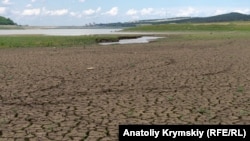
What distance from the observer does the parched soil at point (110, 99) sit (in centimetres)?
756

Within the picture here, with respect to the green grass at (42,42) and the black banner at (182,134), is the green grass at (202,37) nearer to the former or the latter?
the green grass at (42,42)

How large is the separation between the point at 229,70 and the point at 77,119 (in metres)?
8.75

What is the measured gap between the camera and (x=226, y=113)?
27.6 feet

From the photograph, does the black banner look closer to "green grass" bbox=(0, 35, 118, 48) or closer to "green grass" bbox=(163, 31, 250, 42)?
"green grass" bbox=(0, 35, 118, 48)

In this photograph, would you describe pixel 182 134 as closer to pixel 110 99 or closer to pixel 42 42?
pixel 110 99

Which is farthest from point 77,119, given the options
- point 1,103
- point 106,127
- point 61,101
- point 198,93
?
point 198,93

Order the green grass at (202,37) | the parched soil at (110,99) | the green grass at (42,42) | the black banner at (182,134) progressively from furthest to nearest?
the green grass at (202,37)
the green grass at (42,42)
the parched soil at (110,99)
the black banner at (182,134)

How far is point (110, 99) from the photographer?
1005 cm

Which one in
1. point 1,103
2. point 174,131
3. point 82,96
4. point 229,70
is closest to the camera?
point 174,131

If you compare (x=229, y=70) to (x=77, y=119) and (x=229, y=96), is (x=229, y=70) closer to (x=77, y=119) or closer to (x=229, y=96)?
(x=229, y=96)

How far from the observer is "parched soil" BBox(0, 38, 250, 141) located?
756cm

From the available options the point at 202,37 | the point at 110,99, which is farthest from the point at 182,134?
the point at 202,37

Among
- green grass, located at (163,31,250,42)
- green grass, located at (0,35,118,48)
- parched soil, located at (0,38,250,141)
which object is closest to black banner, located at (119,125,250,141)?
parched soil, located at (0,38,250,141)

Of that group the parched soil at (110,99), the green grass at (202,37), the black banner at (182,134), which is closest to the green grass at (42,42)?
the green grass at (202,37)
